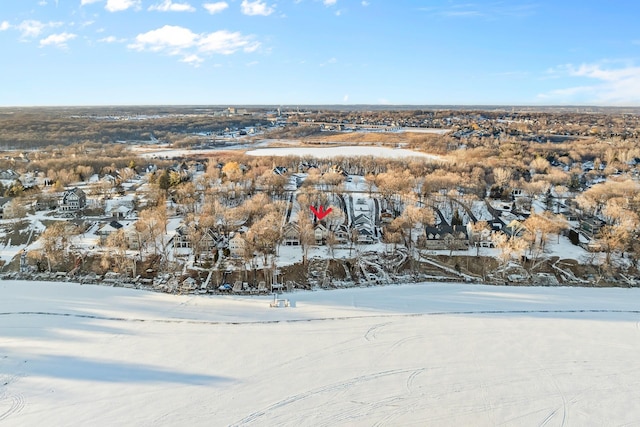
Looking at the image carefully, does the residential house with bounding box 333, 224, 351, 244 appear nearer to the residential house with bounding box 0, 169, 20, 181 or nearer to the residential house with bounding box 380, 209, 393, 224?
the residential house with bounding box 380, 209, 393, 224

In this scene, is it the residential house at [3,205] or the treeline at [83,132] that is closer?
the residential house at [3,205]

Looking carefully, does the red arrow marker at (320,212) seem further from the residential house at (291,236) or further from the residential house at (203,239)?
the residential house at (203,239)

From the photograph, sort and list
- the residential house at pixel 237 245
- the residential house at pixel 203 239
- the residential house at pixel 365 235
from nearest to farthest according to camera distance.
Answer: the residential house at pixel 237 245, the residential house at pixel 203 239, the residential house at pixel 365 235

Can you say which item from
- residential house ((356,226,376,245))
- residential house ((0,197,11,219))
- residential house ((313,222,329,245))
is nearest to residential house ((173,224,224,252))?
residential house ((313,222,329,245))

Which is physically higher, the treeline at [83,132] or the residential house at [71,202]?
the treeline at [83,132]

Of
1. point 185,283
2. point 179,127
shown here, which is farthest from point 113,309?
point 179,127

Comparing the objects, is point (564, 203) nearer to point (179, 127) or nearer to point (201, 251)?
point (201, 251)

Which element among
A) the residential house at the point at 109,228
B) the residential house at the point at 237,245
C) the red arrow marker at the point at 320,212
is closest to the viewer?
the residential house at the point at 237,245

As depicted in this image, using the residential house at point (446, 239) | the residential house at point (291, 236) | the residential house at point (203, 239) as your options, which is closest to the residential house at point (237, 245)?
the residential house at point (203, 239)

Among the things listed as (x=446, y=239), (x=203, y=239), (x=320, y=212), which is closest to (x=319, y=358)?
(x=203, y=239)
